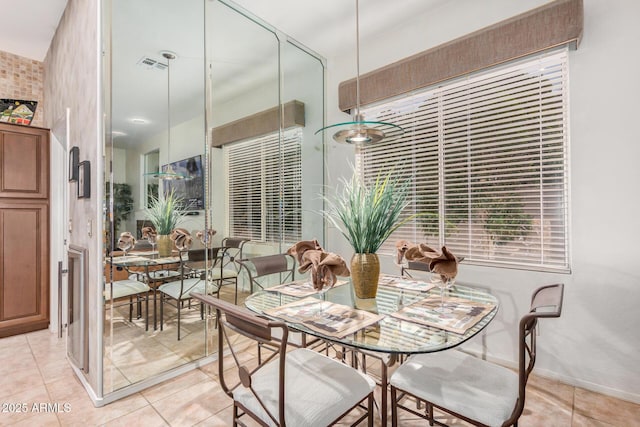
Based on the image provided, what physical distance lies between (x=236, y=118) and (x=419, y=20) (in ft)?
6.26

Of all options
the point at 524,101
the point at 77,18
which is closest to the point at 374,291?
the point at 524,101

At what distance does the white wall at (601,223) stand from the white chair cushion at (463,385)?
3.81 ft

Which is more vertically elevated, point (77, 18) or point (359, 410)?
point (77, 18)

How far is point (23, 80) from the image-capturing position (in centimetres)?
351

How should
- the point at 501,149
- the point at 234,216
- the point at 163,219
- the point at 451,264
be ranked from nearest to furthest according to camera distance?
the point at 451,264 < the point at 163,219 < the point at 501,149 < the point at 234,216

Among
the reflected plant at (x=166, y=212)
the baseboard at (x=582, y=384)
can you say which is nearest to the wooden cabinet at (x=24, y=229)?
the reflected plant at (x=166, y=212)

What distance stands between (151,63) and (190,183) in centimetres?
89

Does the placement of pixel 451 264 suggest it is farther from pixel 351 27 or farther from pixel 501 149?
pixel 351 27

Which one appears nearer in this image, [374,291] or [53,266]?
[374,291]

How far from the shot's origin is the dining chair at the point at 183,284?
2.41m

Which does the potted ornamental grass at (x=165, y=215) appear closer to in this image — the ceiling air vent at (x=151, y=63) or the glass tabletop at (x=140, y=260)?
the glass tabletop at (x=140, y=260)

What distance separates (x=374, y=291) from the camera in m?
1.79

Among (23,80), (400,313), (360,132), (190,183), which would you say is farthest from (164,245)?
(23,80)

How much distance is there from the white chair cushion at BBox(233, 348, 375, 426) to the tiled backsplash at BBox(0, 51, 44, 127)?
13.5 feet
